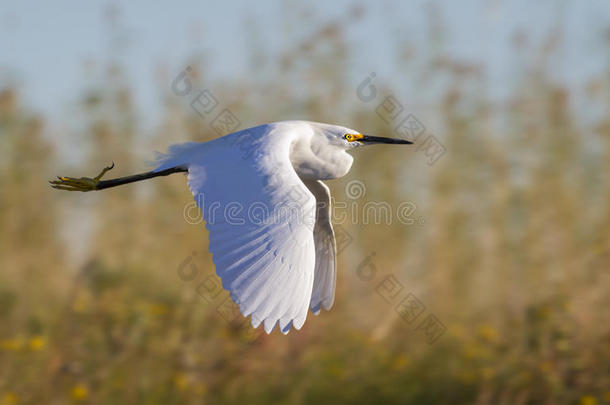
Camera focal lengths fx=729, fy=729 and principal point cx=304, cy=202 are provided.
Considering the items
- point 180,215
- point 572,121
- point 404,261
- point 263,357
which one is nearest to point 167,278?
point 180,215

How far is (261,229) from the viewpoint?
255 cm

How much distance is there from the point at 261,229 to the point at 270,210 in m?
0.09

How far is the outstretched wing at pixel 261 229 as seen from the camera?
7.72 feet

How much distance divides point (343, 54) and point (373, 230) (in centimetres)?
123

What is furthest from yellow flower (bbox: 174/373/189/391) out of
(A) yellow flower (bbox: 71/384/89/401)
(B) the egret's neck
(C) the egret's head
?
(C) the egret's head

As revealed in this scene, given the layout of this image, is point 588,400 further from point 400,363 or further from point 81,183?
point 81,183

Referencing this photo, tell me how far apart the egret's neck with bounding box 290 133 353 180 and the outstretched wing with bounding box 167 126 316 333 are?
13.0 inches

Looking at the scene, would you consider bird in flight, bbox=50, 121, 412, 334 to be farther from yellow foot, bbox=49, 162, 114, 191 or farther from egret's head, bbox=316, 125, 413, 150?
yellow foot, bbox=49, 162, 114, 191

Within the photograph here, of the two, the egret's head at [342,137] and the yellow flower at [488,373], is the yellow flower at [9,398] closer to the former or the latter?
the egret's head at [342,137]

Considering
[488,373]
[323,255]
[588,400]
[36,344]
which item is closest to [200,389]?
[36,344]

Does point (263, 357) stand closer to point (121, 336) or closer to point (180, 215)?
point (121, 336)

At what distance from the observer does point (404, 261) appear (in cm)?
493

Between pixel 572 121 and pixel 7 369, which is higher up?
pixel 7 369

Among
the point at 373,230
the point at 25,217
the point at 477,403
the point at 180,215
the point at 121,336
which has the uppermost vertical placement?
the point at 25,217
